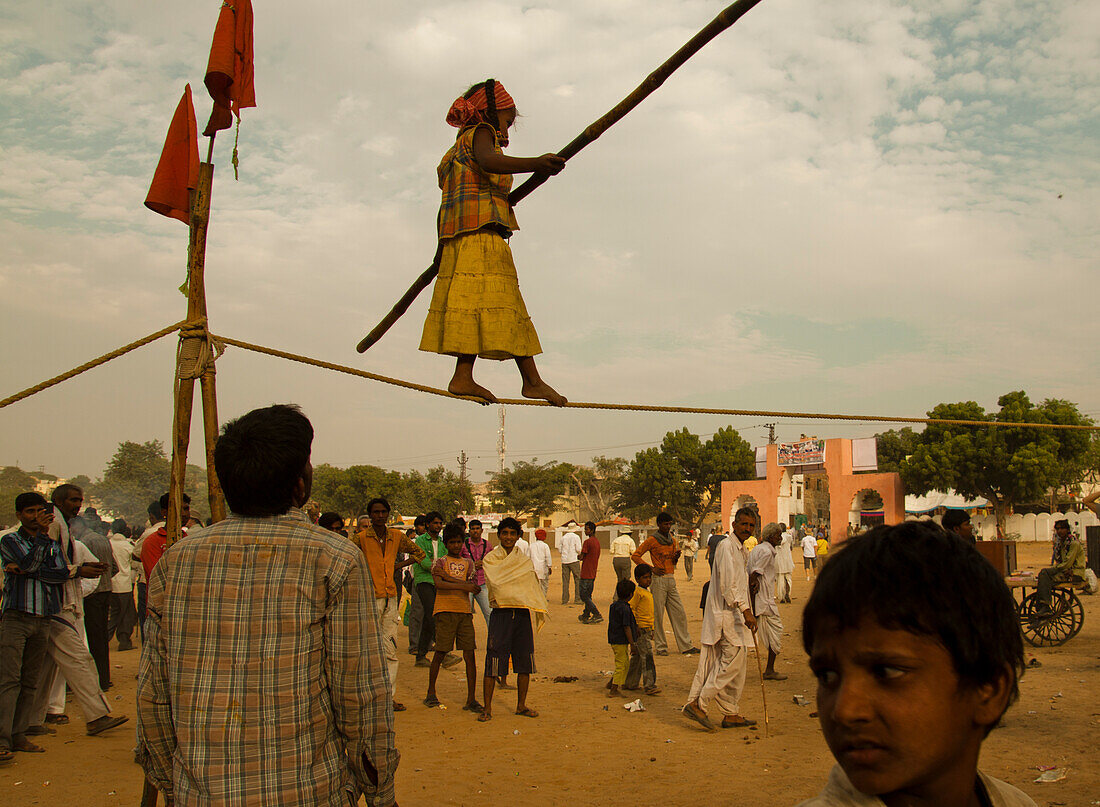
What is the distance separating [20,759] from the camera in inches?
201

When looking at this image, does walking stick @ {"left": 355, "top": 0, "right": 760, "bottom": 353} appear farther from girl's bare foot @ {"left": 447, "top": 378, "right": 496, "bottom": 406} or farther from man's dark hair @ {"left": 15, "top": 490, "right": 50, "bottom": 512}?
man's dark hair @ {"left": 15, "top": 490, "right": 50, "bottom": 512}

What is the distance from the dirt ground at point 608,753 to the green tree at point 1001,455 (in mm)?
25433

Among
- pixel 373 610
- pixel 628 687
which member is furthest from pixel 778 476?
pixel 373 610

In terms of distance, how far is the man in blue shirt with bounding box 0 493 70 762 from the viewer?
5023 millimetres

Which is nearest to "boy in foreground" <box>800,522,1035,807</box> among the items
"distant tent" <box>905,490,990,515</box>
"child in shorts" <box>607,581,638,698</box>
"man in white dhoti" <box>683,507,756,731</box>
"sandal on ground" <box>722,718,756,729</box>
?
"man in white dhoti" <box>683,507,756,731</box>

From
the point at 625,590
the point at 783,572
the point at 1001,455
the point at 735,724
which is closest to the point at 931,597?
the point at 735,724

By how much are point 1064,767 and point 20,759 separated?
6.24 metres

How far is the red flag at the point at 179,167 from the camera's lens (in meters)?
3.21

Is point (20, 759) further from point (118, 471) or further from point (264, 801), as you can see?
point (118, 471)

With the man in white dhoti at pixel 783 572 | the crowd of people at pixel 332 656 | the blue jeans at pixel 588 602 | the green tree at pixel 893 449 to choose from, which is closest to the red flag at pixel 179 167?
the crowd of people at pixel 332 656

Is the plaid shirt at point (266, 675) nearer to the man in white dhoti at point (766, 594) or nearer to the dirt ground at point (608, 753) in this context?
the dirt ground at point (608, 753)

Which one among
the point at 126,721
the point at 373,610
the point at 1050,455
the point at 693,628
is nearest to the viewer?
the point at 373,610

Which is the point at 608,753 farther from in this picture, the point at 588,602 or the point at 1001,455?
the point at 1001,455

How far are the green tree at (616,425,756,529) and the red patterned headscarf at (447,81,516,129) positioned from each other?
45.8 meters
